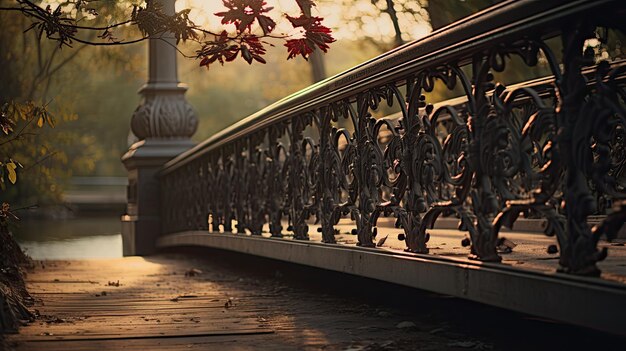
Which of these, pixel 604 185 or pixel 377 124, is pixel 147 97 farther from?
pixel 604 185

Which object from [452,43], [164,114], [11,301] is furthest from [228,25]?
[164,114]

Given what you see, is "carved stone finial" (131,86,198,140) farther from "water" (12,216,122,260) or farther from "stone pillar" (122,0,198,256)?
"water" (12,216,122,260)

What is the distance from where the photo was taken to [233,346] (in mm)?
5027

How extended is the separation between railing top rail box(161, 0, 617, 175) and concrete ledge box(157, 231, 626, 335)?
928 mm

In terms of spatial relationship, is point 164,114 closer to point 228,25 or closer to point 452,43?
point 228,25

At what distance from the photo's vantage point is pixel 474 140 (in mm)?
4723

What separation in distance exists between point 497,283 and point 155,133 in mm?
11118

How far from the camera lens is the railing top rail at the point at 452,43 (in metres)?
4.06

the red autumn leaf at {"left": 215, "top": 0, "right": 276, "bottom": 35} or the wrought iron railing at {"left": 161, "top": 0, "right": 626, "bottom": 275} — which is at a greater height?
the red autumn leaf at {"left": 215, "top": 0, "right": 276, "bottom": 35}

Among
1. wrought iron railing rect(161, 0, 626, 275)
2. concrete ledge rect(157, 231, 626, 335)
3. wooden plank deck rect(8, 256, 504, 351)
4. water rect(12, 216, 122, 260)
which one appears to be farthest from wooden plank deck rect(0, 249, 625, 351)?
water rect(12, 216, 122, 260)

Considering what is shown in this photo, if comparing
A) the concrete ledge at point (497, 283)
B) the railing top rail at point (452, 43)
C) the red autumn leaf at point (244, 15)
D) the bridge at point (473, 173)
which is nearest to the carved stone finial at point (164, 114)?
the bridge at point (473, 173)

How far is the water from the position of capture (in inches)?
753

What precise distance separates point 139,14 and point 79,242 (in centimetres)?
1793

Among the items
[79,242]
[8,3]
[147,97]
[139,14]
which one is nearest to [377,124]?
[139,14]
